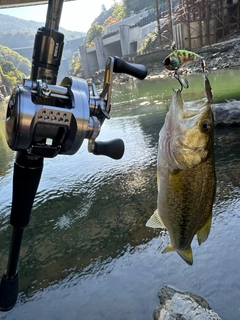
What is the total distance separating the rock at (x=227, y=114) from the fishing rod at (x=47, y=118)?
654 cm

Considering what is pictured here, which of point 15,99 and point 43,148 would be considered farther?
point 43,148

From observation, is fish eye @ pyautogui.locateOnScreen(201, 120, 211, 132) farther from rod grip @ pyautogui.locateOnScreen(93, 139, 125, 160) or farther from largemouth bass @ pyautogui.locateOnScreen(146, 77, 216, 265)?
rod grip @ pyautogui.locateOnScreen(93, 139, 125, 160)

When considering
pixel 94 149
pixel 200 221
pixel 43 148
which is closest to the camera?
pixel 43 148

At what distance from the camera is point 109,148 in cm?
178

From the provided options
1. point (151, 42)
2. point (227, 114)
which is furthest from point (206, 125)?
point (151, 42)

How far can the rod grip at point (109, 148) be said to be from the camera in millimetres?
1730

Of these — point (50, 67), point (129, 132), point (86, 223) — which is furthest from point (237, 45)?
point (50, 67)

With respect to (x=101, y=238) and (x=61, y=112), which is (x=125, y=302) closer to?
(x=101, y=238)

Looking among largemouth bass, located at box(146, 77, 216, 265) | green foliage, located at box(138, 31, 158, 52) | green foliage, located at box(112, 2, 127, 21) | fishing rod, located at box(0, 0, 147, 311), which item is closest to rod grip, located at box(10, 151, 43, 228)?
fishing rod, located at box(0, 0, 147, 311)

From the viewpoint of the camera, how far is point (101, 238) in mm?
4121

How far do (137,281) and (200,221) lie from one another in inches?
75.3

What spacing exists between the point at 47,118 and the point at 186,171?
0.66 m

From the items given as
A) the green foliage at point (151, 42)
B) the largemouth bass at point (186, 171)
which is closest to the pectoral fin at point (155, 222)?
the largemouth bass at point (186, 171)

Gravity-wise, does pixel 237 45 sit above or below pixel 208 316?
above
